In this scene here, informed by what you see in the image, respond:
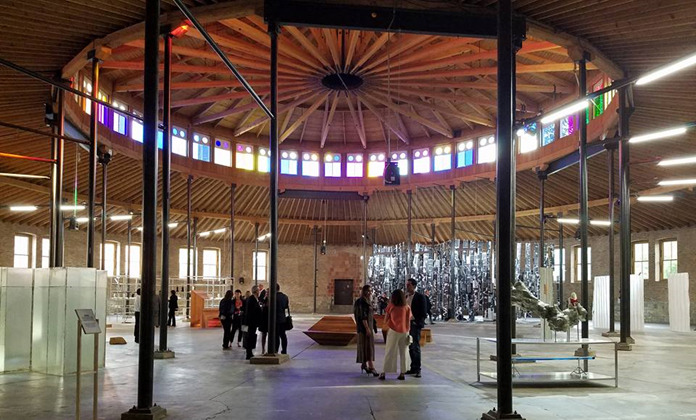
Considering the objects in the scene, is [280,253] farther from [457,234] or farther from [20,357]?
[20,357]

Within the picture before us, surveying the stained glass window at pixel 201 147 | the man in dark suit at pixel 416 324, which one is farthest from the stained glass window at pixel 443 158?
the man in dark suit at pixel 416 324

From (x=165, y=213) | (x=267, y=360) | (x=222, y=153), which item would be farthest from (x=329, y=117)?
(x=267, y=360)

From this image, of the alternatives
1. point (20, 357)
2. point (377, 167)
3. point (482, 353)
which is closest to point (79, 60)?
point (20, 357)

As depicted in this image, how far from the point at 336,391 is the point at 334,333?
23.4 feet

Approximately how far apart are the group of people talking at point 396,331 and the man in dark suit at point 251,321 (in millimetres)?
2919

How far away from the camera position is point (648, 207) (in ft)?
92.3

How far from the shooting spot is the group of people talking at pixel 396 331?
10828 millimetres

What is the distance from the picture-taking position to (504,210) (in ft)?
24.8

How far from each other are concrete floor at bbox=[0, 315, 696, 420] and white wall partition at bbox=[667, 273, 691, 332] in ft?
32.9

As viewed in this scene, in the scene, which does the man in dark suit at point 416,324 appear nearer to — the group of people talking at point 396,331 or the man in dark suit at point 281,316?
the group of people talking at point 396,331

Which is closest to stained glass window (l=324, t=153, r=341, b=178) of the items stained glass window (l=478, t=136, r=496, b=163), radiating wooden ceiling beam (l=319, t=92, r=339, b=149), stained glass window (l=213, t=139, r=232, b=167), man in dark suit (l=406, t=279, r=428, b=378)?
→ radiating wooden ceiling beam (l=319, t=92, r=339, b=149)

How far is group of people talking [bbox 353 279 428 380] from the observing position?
426 inches

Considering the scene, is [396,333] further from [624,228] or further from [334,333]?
[624,228]

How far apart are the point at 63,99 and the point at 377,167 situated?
20.0 meters
